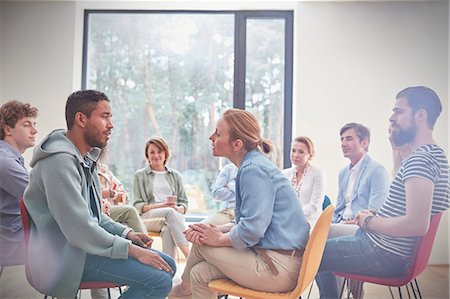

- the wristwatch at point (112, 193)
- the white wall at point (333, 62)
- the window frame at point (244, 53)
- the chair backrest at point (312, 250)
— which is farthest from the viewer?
the window frame at point (244, 53)

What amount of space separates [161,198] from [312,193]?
47.8 inches

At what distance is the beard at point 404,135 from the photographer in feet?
7.13

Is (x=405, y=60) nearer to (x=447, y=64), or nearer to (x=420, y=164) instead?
(x=447, y=64)

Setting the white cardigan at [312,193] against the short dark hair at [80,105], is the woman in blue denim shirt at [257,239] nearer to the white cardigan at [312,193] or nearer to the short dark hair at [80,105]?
the short dark hair at [80,105]

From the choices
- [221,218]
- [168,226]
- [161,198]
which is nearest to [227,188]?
[221,218]

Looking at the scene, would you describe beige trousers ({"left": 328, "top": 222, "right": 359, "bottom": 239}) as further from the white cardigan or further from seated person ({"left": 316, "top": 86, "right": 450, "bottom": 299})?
the white cardigan

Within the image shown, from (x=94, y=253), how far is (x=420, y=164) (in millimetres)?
1364

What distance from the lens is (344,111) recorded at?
4.25 metres

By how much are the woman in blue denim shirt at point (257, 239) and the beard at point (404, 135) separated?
0.72 metres

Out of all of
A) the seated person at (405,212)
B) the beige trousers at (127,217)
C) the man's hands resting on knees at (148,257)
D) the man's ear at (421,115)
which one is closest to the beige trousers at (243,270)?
the man's hands resting on knees at (148,257)

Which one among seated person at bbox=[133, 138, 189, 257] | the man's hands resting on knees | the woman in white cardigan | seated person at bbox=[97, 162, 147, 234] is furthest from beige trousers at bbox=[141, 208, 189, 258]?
the man's hands resting on knees

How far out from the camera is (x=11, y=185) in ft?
8.20

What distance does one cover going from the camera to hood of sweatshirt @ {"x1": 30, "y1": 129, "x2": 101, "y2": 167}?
172cm

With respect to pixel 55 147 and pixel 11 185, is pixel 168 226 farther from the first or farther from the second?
pixel 55 147
